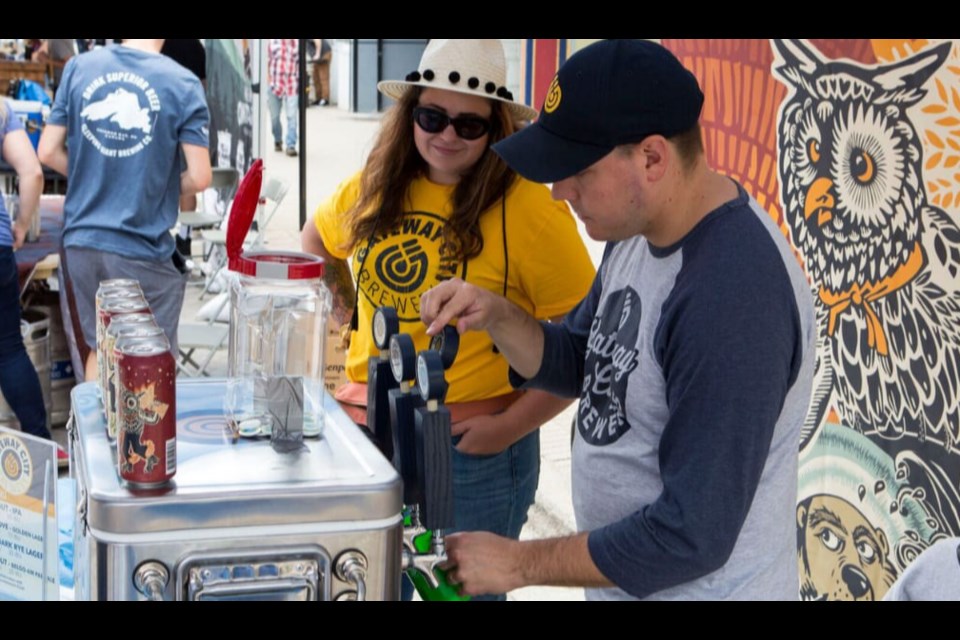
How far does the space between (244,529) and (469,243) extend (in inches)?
44.7

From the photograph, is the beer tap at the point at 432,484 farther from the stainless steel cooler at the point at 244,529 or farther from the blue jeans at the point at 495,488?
the blue jeans at the point at 495,488

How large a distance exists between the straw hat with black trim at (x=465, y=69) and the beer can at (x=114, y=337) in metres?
1.00

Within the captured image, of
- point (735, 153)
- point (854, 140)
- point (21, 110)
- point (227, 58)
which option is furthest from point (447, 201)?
point (227, 58)

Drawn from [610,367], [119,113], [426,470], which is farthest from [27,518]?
[119,113]

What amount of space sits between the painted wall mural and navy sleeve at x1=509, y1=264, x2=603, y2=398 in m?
1.07

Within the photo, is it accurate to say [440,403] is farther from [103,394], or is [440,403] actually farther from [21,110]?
[21,110]

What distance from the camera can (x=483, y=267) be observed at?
8.24 ft

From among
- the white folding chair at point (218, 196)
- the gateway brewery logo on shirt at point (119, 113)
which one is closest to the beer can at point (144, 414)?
the gateway brewery logo on shirt at point (119, 113)

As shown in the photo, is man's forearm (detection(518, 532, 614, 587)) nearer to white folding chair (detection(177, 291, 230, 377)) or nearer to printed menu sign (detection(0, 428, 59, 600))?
printed menu sign (detection(0, 428, 59, 600))

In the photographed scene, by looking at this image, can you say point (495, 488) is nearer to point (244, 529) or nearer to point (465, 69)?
point (465, 69)

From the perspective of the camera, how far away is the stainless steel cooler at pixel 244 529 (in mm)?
1444

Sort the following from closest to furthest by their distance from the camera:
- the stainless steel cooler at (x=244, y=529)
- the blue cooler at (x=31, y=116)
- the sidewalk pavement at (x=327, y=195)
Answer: the stainless steel cooler at (x=244, y=529)
the sidewalk pavement at (x=327, y=195)
the blue cooler at (x=31, y=116)
